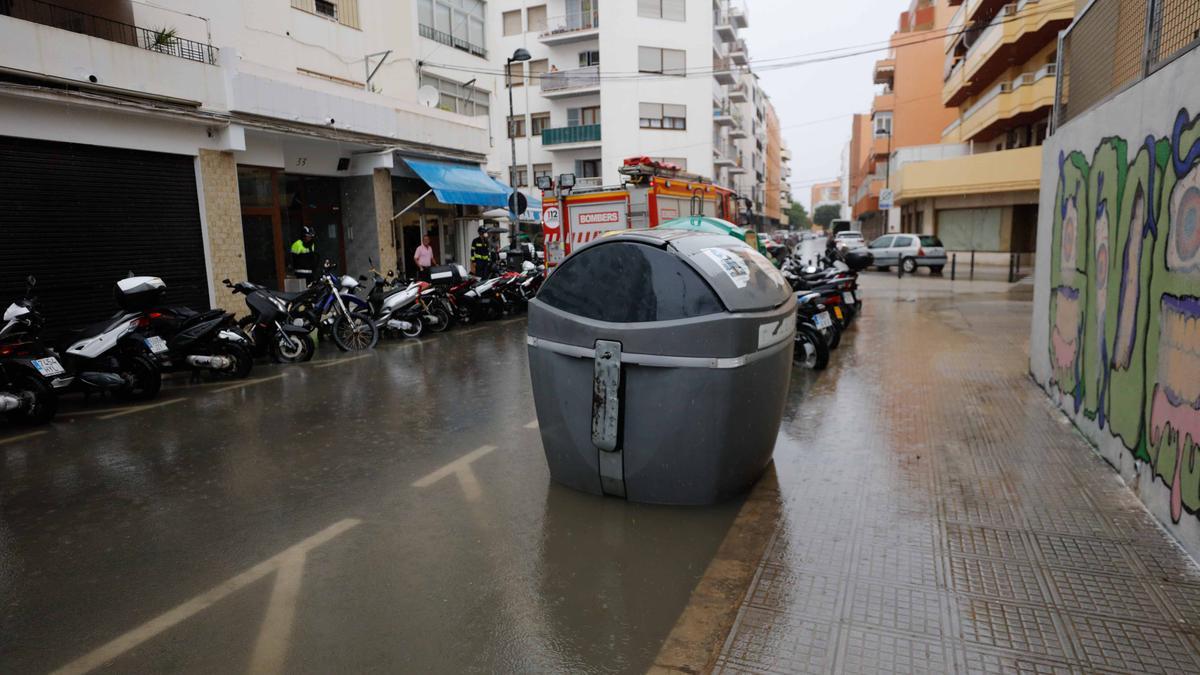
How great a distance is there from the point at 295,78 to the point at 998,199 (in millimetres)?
27113

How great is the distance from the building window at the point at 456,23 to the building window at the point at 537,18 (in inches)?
695

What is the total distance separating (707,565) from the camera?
3646 mm

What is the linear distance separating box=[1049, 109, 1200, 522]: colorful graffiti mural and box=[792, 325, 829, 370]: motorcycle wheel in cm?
261

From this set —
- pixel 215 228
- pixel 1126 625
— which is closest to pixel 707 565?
pixel 1126 625

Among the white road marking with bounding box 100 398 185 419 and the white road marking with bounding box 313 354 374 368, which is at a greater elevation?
the white road marking with bounding box 313 354 374 368

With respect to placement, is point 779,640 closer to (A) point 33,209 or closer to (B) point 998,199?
(A) point 33,209

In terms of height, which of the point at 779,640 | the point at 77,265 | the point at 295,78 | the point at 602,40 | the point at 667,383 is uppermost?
the point at 602,40

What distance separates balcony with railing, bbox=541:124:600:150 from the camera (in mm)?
39531

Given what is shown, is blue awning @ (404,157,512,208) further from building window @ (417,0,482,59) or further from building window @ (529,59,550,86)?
building window @ (529,59,550,86)

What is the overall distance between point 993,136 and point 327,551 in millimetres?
35556

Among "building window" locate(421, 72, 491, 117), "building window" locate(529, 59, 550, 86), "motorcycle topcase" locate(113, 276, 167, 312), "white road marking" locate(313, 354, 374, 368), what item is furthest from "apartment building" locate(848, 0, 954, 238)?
"motorcycle topcase" locate(113, 276, 167, 312)

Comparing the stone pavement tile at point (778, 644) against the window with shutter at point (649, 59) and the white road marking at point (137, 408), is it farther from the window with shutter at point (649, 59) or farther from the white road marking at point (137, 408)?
the window with shutter at point (649, 59)

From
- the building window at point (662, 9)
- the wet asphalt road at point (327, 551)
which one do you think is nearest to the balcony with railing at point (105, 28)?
the wet asphalt road at point (327, 551)

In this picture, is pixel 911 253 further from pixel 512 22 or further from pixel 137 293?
pixel 512 22
